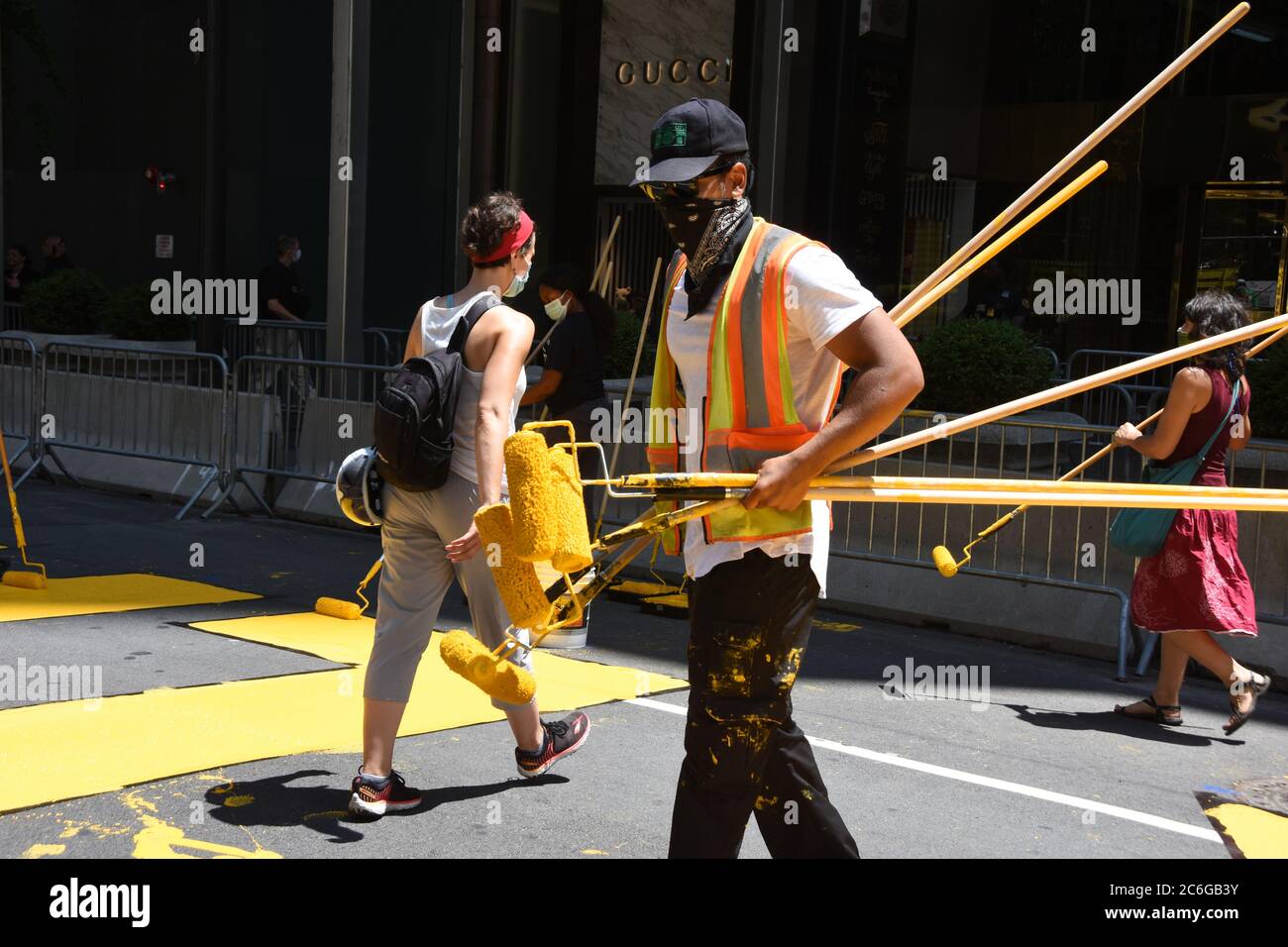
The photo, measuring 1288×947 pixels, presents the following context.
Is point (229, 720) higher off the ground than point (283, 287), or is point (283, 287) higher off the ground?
point (283, 287)

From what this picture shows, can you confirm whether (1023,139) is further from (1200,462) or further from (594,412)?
(1200,462)

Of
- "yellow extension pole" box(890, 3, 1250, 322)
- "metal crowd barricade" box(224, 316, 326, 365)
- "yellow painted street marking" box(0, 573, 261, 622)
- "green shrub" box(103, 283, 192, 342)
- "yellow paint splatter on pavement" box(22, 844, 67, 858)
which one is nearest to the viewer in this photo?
"yellow extension pole" box(890, 3, 1250, 322)

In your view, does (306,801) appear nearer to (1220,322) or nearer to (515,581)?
(515,581)

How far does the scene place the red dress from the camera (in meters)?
6.74

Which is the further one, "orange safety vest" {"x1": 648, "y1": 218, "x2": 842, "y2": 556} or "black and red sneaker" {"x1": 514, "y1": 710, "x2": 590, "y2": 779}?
"black and red sneaker" {"x1": 514, "y1": 710, "x2": 590, "y2": 779}

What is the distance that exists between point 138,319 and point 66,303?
4.11 ft

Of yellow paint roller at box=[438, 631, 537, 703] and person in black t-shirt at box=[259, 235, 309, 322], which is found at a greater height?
person in black t-shirt at box=[259, 235, 309, 322]

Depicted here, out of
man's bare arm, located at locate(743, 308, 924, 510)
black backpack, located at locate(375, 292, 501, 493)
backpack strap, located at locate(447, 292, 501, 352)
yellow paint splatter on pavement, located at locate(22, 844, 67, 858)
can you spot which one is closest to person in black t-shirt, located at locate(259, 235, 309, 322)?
backpack strap, located at locate(447, 292, 501, 352)

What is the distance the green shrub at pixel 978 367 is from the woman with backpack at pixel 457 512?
603cm

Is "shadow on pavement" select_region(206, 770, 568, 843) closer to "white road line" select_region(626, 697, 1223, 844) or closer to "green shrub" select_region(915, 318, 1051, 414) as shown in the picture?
"white road line" select_region(626, 697, 1223, 844)

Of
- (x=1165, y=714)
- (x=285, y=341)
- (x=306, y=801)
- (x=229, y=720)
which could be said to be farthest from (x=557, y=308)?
(x=285, y=341)

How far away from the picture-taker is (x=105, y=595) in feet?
29.0
